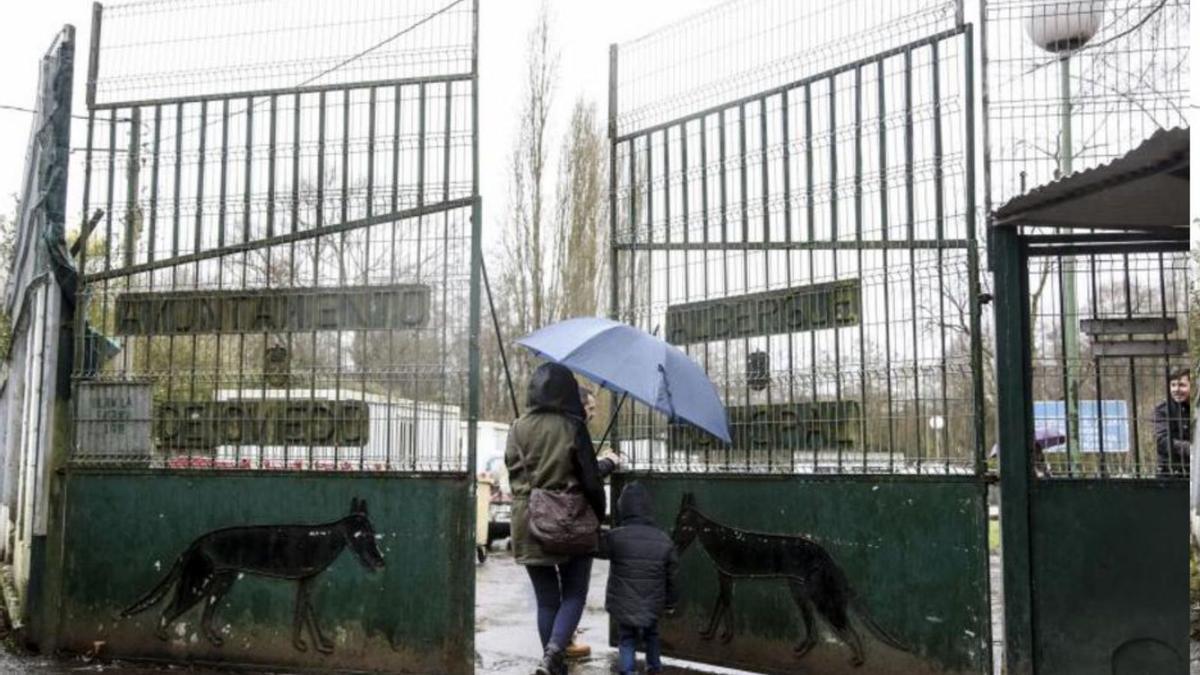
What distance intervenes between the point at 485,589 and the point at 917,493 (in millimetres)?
6475

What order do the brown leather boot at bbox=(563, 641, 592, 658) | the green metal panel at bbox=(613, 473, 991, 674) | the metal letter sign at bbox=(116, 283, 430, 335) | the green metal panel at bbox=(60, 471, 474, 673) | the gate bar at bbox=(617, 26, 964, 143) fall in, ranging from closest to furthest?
the green metal panel at bbox=(613, 473, 991, 674)
the gate bar at bbox=(617, 26, 964, 143)
the green metal panel at bbox=(60, 471, 474, 673)
the metal letter sign at bbox=(116, 283, 430, 335)
the brown leather boot at bbox=(563, 641, 592, 658)

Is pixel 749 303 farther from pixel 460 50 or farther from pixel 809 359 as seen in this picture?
pixel 460 50

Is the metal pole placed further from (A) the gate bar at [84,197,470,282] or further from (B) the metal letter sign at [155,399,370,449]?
(B) the metal letter sign at [155,399,370,449]

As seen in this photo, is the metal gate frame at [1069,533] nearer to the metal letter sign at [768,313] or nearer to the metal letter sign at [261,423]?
the metal letter sign at [768,313]

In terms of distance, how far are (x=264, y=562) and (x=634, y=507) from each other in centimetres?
221

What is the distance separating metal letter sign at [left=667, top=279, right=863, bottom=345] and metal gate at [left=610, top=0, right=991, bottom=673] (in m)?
0.01

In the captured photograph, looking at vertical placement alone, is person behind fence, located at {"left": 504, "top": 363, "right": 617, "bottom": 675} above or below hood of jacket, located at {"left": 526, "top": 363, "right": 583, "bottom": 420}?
below

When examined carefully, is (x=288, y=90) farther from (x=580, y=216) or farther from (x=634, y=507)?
(x=580, y=216)

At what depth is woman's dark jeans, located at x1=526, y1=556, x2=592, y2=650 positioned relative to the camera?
20.3 ft

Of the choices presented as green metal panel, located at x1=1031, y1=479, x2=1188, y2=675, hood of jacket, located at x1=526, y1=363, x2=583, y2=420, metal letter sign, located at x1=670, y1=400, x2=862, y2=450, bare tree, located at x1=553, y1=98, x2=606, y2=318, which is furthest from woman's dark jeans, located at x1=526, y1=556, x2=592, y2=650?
bare tree, located at x1=553, y1=98, x2=606, y2=318

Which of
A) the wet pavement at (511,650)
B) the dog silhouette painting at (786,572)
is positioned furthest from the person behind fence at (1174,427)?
the dog silhouette painting at (786,572)

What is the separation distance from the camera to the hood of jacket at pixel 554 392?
6.37m

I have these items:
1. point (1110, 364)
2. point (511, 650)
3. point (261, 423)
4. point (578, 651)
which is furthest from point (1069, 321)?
point (261, 423)

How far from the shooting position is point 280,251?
7.23m
